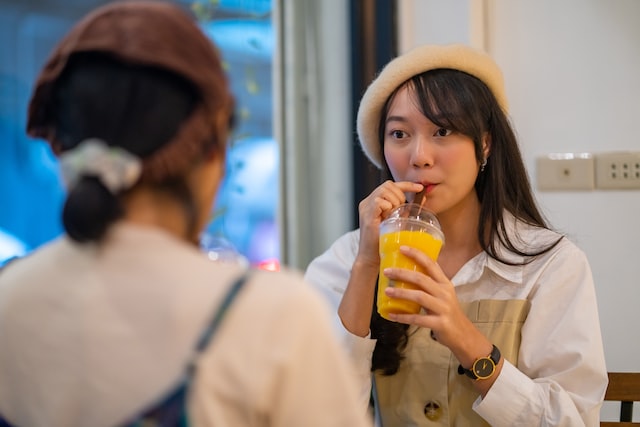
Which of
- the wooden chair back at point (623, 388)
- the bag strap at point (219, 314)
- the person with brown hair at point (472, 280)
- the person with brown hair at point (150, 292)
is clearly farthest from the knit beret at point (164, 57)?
the wooden chair back at point (623, 388)

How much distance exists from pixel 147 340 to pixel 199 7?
6.86 ft

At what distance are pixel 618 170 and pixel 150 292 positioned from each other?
1.79 m

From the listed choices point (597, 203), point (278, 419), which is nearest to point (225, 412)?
point (278, 419)

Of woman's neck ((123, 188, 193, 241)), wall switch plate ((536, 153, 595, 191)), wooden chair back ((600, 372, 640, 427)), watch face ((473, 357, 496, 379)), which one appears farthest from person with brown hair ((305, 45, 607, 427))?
woman's neck ((123, 188, 193, 241))

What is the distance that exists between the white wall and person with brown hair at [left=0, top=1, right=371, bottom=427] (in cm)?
163

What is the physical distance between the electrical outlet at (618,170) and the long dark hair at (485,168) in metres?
0.63

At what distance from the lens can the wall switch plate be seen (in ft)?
7.11

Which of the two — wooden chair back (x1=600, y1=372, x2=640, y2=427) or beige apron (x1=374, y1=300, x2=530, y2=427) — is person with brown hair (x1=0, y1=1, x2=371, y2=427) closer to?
beige apron (x1=374, y1=300, x2=530, y2=427)

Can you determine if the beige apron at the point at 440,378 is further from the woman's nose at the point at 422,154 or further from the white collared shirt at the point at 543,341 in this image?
the woman's nose at the point at 422,154

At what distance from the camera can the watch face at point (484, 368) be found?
4.37ft

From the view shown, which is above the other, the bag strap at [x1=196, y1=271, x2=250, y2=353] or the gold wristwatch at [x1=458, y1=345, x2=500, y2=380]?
the bag strap at [x1=196, y1=271, x2=250, y2=353]

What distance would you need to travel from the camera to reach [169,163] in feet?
2.35

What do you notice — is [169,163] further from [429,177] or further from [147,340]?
[429,177]

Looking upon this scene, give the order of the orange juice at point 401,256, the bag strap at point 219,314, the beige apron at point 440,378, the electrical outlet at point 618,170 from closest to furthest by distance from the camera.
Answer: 1. the bag strap at point 219,314
2. the orange juice at point 401,256
3. the beige apron at point 440,378
4. the electrical outlet at point 618,170
